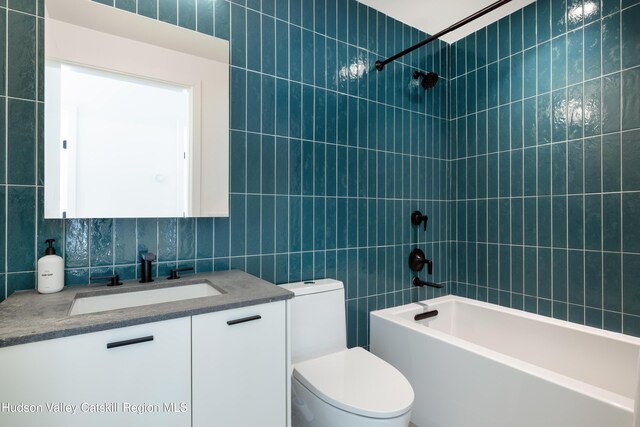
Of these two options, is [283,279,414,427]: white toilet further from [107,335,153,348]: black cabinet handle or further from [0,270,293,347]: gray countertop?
[107,335,153,348]: black cabinet handle

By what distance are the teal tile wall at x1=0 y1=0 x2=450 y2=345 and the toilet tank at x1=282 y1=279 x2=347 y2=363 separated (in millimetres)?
171

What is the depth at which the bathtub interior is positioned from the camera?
1.66 m

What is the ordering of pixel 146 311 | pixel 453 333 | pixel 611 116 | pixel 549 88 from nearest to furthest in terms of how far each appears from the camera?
pixel 146 311 < pixel 611 116 < pixel 549 88 < pixel 453 333

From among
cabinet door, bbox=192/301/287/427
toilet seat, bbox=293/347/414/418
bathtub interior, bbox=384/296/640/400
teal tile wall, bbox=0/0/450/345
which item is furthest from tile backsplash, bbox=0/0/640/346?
cabinet door, bbox=192/301/287/427

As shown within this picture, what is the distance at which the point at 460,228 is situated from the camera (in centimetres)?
255

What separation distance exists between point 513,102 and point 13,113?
2.65 meters

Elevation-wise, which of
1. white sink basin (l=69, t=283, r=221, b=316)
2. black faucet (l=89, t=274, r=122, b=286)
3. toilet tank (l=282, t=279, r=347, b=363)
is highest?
black faucet (l=89, t=274, r=122, b=286)

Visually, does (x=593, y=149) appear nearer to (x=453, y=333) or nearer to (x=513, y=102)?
(x=513, y=102)

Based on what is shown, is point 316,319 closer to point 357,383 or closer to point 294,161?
point 357,383

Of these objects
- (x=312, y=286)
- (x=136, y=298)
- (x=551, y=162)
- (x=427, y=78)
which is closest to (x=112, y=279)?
(x=136, y=298)

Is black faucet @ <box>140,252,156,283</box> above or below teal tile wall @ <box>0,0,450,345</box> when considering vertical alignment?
below

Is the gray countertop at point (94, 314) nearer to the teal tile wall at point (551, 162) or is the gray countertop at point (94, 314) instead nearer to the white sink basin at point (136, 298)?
the white sink basin at point (136, 298)

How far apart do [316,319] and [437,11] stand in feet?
6.92

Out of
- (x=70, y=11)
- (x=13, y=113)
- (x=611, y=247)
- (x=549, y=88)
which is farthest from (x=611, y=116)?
(x=13, y=113)
